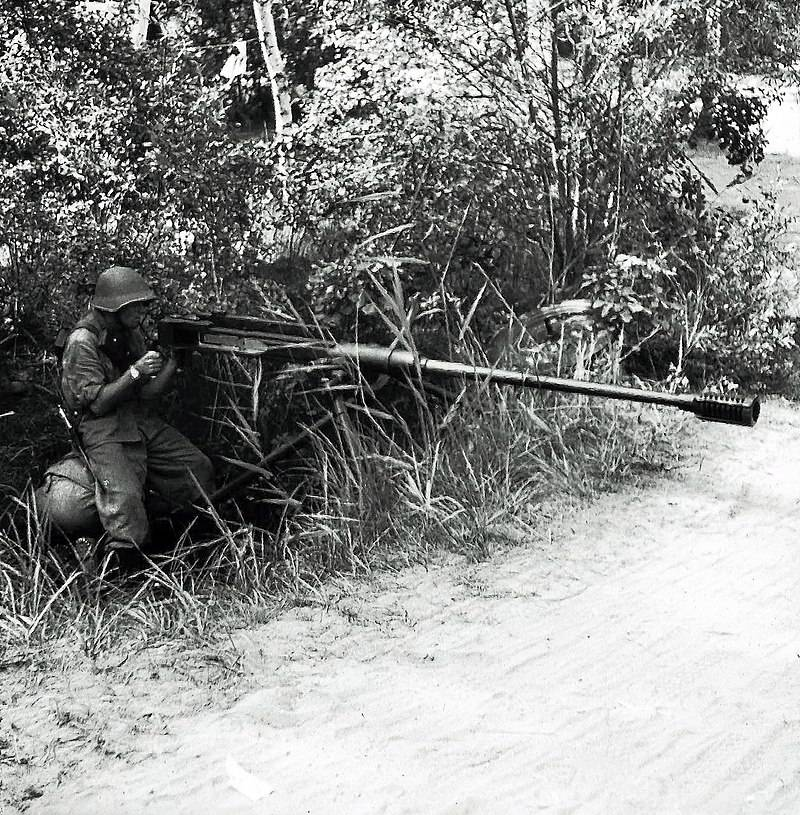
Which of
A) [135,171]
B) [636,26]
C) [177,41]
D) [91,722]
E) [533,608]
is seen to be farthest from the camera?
[177,41]

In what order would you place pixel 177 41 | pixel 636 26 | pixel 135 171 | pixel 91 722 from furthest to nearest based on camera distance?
pixel 177 41
pixel 135 171
pixel 636 26
pixel 91 722

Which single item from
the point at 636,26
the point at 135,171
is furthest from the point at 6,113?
the point at 636,26

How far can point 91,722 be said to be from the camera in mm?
3383

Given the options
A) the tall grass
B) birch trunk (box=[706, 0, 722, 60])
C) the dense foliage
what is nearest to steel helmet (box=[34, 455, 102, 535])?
the tall grass

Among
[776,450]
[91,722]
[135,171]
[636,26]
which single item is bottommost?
[91,722]

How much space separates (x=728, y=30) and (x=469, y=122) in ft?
5.57

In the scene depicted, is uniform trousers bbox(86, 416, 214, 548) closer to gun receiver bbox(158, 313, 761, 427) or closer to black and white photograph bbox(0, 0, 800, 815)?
black and white photograph bbox(0, 0, 800, 815)

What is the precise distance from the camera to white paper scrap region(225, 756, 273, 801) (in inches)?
119

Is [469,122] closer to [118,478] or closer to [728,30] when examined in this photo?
[728,30]

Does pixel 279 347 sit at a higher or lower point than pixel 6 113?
lower

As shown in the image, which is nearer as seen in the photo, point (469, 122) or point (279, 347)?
point (279, 347)

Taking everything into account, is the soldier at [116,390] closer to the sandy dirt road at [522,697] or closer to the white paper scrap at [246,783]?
the sandy dirt road at [522,697]

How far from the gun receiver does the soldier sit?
0.77ft

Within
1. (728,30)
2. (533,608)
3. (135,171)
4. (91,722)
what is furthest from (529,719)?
(728,30)
